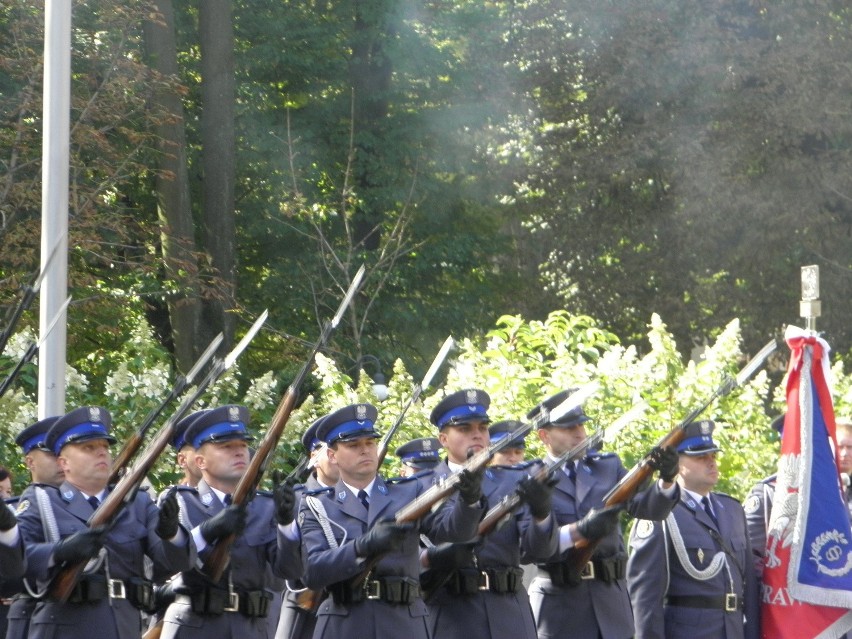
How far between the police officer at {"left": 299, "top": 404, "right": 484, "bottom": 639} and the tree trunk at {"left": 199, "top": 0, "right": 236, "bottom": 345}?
12.7 metres

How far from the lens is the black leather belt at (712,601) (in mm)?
7852

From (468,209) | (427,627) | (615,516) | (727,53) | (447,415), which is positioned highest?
(727,53)

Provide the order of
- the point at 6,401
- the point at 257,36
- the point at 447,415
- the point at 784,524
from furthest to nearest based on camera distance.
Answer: the point at 257,36 < the point at 6,401 < the point at 784,524 < the point at 447,415

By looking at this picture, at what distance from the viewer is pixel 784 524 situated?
328 inches

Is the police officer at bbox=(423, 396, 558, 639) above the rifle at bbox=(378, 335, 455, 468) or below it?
below

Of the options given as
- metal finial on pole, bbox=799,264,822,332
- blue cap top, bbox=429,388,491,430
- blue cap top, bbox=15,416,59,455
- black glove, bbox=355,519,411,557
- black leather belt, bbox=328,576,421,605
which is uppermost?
metal finial on pole, bbox=799,264,822,332

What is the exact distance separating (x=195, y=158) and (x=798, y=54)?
8.11 m

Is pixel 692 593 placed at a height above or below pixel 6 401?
below

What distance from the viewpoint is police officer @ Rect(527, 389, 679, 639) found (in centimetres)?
783

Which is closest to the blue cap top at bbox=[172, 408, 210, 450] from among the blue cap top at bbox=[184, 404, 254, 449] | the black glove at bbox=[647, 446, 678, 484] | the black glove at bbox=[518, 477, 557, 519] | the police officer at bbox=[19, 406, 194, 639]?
the blue cap top at bbox=[184, 404, 254, 449]

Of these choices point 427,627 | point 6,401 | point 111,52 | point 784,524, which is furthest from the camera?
point 111,52

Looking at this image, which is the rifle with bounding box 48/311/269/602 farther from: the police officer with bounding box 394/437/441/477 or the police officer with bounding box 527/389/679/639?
the police officer with bounding box 394/437/441/477

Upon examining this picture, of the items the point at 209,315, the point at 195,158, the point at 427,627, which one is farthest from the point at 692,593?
the point at 195,158

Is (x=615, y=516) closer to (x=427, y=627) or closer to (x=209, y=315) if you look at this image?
(x=427, y=627)
